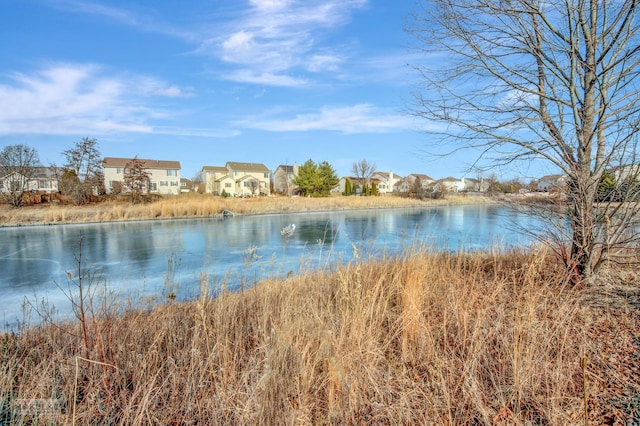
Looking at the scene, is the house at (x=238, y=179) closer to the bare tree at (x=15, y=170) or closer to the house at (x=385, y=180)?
the bare tree at (x=15, y=170)

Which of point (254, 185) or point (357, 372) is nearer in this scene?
point (357, 372)

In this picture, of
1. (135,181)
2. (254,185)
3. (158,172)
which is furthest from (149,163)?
(135,181)

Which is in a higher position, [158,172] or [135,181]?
[158,172]

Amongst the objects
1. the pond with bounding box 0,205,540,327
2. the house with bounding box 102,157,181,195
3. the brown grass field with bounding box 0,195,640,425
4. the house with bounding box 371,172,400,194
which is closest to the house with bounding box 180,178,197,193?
the house with bounding box 102,157,181,195

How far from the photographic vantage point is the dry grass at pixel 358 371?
1867mm

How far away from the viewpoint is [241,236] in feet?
43.9

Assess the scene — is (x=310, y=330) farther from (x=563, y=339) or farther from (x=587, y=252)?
(x=587, y=252)

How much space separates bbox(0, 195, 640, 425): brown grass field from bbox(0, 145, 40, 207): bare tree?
110ft

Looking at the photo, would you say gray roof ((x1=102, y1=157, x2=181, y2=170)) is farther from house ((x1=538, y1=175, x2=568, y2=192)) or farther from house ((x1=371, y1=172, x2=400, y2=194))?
house ((x1=538, y1=175, x2=568, y2=192))

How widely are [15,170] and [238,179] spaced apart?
89.2ft

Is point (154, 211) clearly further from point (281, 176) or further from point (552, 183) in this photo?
point (281, 176)

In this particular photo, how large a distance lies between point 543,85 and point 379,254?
11.4ft

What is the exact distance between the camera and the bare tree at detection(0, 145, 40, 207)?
27364mm

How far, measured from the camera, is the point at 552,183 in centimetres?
363
